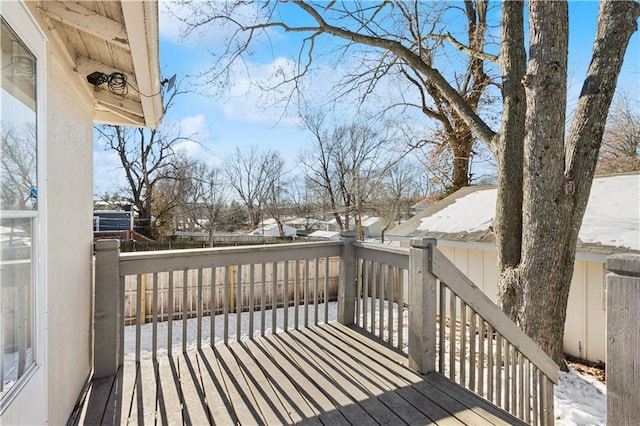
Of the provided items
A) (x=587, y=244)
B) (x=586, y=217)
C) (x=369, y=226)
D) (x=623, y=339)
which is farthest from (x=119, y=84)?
(x=369, y=226)

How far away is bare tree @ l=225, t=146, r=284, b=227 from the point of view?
25594 millimetres

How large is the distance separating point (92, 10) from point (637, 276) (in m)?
2.65

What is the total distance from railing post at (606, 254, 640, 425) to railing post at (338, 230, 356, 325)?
102 inches

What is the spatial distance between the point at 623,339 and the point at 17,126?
2.18 metres

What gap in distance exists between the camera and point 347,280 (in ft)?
11.9

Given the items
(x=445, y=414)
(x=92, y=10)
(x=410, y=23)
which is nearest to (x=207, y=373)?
(x=445, y=414)

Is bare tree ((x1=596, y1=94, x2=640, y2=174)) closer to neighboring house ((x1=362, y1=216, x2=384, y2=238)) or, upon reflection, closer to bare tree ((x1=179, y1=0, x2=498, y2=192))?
bare tree ((x1=179, y1=0, x2=498, y2=192))

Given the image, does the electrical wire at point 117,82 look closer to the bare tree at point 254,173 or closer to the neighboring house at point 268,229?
the bare tree at point 254,173

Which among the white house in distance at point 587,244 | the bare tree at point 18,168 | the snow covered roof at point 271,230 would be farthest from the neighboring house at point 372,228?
the bare tree at point 18,168

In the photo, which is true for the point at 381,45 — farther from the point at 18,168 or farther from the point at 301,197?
the point at 301,197

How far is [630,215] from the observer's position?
19.0 feet

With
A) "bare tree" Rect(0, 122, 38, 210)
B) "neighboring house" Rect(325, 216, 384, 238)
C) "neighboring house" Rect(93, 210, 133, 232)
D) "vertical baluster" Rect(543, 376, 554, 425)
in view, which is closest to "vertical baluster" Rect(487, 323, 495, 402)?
"vertical baluster" Rect(543, 376, 554, 425)

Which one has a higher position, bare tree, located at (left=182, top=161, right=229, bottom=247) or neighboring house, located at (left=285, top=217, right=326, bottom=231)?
bare tree, located at (left=182, top=161, right=229, bottom=247)

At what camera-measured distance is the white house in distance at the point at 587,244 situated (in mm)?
5591
